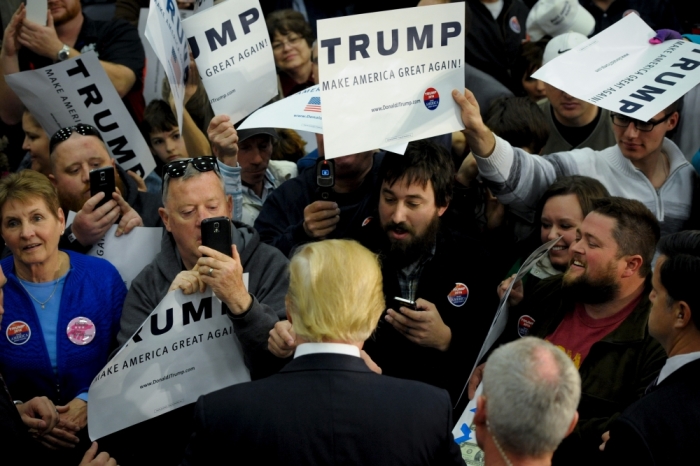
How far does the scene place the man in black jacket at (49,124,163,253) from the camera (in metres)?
4.02

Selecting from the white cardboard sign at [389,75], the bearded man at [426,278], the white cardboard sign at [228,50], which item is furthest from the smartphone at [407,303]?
the white cardboard sign at [228,50]

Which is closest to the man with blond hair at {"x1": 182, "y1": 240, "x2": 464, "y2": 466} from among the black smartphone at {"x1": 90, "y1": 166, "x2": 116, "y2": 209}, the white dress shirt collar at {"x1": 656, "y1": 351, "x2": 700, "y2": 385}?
the white dress shirt collar at {"x1": 656, "y1": 351, "x2": 700, "y2": 385}

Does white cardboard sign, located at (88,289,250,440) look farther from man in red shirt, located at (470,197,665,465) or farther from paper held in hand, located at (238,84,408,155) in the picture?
man in red shirt, located at (470,197,665,465)

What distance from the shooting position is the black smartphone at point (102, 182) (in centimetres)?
408

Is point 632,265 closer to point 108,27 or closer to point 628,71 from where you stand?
point 628,71

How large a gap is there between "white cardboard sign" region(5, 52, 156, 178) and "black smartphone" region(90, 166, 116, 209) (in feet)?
2.44

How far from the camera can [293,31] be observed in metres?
5.90

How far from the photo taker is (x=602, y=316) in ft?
11.4

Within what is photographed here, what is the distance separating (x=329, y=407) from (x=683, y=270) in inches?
51.1

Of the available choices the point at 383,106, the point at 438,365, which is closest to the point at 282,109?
the point at 383,106

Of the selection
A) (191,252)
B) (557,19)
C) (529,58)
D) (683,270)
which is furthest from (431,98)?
(557,19)

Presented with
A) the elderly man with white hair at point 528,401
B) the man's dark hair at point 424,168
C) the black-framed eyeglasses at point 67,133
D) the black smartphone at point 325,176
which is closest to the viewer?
the elderly man with white hair at point 528,401

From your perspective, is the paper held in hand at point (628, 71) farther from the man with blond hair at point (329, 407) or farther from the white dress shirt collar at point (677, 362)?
the man with blond hair at point (329, 407)

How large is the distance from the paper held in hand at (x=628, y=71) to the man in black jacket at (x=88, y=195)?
6.78 ft
